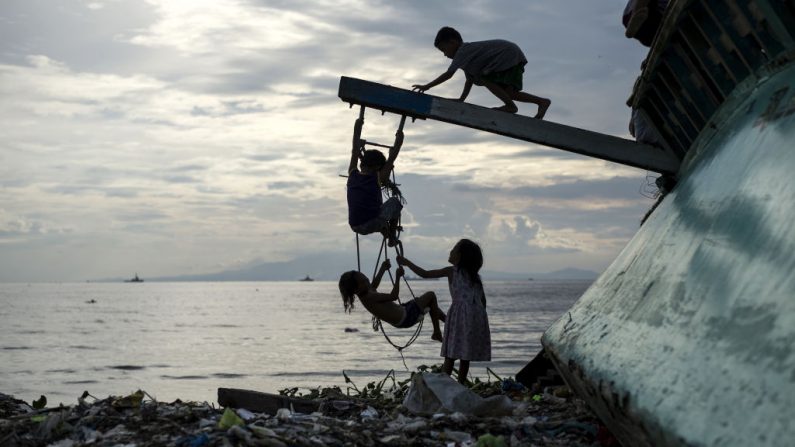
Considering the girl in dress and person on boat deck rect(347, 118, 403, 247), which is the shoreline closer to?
the girl in dress

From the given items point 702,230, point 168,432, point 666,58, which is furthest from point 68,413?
point 666,58

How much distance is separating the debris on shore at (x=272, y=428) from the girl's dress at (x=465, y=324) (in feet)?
5.05

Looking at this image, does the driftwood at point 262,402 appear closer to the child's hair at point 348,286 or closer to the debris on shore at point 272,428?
the debris on shore at point 272,428

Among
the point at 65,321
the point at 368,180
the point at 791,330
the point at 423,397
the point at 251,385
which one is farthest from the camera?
the point at 65,321

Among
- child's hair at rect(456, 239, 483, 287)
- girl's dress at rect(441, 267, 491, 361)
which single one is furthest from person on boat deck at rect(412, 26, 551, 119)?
girl's dress at rect(441, 267, 491, 361)

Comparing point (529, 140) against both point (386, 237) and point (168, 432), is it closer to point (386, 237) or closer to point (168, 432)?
point (386, 237)

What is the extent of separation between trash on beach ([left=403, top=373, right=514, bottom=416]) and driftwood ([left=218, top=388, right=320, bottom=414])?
1.07 metres

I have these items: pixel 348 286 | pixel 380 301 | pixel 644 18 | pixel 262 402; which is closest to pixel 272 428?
pixel 262 402

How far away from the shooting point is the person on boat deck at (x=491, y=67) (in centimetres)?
859

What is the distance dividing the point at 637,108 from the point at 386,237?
2.88 meters

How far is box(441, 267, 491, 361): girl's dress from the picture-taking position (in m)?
Result: 8.80

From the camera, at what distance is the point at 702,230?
5.15 m

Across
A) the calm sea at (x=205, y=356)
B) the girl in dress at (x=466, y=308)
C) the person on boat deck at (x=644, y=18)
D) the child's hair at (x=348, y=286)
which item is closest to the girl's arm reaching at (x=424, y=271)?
the girl in dress at (x=466, y=308)

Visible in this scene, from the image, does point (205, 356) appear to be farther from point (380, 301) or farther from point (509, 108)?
point (509, 108)
